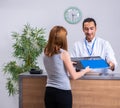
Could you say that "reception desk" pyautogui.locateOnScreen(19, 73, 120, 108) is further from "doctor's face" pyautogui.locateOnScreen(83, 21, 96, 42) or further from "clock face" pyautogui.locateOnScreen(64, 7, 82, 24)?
"clock face" pyautogui.locateOnScreen(64, 7, 82, 24)

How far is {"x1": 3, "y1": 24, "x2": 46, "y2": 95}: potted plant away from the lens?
448cm

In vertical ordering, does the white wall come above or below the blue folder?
above

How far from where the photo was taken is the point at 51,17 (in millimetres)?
4953

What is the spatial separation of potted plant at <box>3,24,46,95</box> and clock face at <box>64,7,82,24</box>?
55 cm

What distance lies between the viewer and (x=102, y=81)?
2.62 meters

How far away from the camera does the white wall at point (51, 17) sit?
4.90 m

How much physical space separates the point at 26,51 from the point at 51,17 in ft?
2.98

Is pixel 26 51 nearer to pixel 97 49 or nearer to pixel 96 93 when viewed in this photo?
pixel 97 49

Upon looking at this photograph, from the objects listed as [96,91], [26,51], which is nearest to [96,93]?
[96,91]

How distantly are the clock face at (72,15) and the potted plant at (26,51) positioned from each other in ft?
1.79

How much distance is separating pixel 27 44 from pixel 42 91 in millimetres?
1792

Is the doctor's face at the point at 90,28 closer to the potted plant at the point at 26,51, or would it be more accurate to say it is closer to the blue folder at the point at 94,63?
the blue folder at the point at 94,63

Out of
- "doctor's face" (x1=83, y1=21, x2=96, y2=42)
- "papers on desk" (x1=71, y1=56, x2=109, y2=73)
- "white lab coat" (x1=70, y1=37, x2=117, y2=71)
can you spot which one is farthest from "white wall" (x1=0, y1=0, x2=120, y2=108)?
"papers on desk" (x1=71, y1=56, x2=109, y2=73)

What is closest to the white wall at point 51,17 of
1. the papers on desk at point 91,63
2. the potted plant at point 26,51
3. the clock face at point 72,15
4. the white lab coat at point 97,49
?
the clock face at point 72,15
